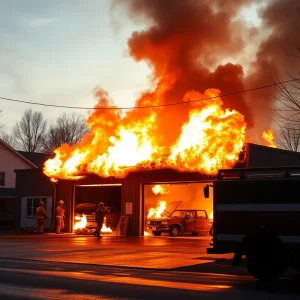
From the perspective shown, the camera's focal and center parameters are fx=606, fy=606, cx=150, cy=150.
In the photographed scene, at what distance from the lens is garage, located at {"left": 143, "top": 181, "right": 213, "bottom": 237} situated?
32438 mm

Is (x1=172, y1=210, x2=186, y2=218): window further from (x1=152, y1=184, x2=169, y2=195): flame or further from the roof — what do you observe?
the roof

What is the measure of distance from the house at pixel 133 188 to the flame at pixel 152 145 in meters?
0.87

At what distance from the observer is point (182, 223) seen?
32.5 meters

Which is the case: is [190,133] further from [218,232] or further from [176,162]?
[218,232]

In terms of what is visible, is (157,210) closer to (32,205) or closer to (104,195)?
(104,195)

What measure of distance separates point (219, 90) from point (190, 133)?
238 centimetres

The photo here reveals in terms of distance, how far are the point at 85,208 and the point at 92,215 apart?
865 mm

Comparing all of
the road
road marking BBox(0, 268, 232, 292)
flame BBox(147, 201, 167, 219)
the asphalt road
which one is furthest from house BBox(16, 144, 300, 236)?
road marking BBox(0, 268, 232, 292)

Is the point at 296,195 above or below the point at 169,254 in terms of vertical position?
above

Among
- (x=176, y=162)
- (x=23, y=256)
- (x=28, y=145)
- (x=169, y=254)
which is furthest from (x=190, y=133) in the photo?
(x=28, y=145)

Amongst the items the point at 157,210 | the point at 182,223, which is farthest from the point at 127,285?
the point at 157,210

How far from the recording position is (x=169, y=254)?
19.4 meters

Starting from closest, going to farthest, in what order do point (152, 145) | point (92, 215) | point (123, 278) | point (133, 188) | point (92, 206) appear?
point (123, 278) < point (152, 145) < point (133, 188) < point (92, 215) < point (92, 206)

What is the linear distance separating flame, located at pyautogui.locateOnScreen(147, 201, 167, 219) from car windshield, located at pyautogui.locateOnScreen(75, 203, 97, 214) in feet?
10.5
